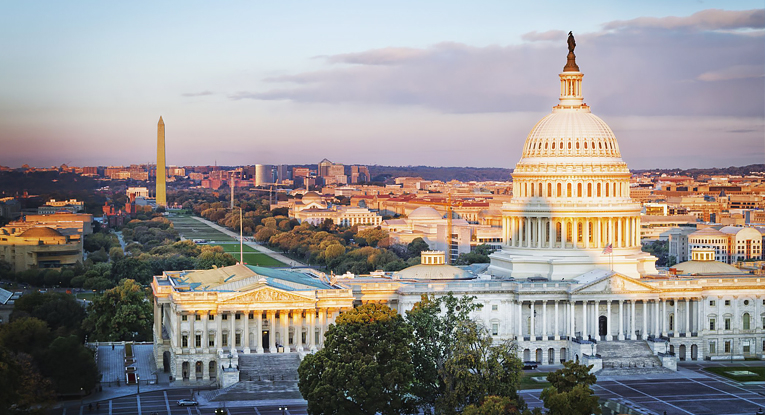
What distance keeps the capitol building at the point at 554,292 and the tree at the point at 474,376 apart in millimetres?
23936

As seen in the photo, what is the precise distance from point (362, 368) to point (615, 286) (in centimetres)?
4032

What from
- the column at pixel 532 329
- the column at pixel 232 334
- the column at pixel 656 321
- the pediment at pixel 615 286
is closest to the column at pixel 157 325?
the column at pixel 232 334

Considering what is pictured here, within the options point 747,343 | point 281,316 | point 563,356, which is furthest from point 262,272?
point 747,343

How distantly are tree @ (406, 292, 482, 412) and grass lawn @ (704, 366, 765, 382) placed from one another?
27.1m

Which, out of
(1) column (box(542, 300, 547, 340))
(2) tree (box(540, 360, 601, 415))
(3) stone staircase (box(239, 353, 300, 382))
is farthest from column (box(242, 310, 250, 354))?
(2) tree (box(540, 360, 601, 415))

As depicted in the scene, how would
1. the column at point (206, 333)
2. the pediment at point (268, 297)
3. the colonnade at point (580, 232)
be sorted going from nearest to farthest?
the column at point (206, 333) < the pediment at point (268, 297) < the colonnade at point (580, 232)

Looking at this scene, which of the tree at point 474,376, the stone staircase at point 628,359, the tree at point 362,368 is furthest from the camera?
the stone staircase at point 628,359

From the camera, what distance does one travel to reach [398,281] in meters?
115

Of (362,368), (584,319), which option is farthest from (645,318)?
(362,368)

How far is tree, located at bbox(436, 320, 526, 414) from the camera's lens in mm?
79062

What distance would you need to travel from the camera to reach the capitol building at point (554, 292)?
342ft

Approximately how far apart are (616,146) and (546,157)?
7510 mm

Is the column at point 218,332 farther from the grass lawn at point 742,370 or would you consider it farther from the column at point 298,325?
the grass lawn at point 742,370

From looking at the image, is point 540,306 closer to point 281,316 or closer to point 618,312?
point 618,312
